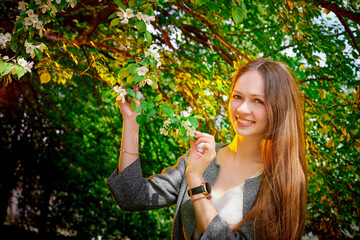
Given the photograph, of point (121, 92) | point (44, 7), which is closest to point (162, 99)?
point (121, 92)

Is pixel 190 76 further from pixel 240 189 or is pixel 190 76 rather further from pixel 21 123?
pixel 21 123

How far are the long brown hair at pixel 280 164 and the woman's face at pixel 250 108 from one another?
31 mm

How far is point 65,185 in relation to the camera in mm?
5234

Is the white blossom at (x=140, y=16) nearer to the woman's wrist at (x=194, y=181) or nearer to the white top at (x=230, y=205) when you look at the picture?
the woman's wrist at (x=194, y=181)

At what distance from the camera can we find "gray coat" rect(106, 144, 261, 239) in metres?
1.37

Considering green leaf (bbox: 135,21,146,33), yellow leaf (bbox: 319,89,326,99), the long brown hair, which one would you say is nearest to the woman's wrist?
the long brown hair

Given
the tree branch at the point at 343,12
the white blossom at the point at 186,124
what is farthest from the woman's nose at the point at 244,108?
the tree branch at the point at 343,12

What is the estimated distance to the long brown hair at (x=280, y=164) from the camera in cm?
141

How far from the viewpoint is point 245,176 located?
1613 millimetres

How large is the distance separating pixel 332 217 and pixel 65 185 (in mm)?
4092

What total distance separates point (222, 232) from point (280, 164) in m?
0.46

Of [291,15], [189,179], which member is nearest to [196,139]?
[189,179]

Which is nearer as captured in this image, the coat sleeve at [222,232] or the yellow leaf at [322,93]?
the coat sleeve at [222,232]

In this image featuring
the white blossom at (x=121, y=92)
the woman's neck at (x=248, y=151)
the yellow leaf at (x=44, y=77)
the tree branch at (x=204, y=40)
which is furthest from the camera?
the tree branch at (x=204, y=40)
